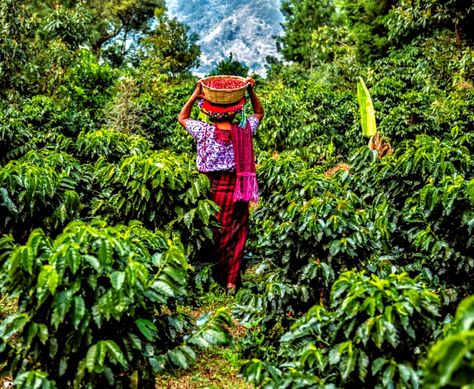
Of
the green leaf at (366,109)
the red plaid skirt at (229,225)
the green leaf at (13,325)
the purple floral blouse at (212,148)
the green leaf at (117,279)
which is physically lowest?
the green leaf at (13,325)

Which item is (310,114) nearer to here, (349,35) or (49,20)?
(49,20)

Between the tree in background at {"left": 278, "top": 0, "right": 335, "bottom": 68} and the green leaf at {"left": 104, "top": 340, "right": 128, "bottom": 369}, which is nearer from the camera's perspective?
the green leaf at {"left": 104, "top": 340, "right": 128, "bottom": 369}

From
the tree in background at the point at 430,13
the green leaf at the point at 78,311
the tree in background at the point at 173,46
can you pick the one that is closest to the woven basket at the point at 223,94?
the green leaf at the point at 78,311

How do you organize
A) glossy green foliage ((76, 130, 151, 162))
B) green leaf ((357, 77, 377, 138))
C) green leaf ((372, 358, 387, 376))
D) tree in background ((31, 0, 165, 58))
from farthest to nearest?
1. tree in background ((31, 0, 165, 58))
2. green leaf ((357, 77, 377, 138))
3. glossy green foliage ((76, 130, 151, 162))
4. green leaf ((372, 358, 387, 376))

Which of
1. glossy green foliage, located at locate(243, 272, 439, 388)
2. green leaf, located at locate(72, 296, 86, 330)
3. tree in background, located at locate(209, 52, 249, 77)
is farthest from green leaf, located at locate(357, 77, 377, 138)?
tree in background, located at locate(209, 52, 249, 77)

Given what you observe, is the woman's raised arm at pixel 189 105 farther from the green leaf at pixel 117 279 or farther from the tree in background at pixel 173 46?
the tree in background at pixel 173 46

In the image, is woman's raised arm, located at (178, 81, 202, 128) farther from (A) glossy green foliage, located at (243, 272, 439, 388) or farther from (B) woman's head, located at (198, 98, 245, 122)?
(A) glossy green foliage, located at (243, 272, 439, 388)

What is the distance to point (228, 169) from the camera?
462cm

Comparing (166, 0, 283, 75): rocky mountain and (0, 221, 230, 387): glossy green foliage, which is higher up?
(166, 0, 283, 75): rocky mountain

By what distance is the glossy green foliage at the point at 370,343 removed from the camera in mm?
2264

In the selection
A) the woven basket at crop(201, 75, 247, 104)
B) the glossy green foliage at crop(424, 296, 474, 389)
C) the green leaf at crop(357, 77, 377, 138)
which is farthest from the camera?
the green leaf at crop(357, 77, 377, 138)

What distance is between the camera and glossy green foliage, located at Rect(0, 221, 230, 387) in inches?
89.5

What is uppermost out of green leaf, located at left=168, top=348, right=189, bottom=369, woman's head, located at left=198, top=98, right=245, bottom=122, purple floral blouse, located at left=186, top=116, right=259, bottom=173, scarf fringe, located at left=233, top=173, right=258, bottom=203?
woman's head, located at left=198, top=98, right=245, bottom=122

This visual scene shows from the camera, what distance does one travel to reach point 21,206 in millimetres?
3822
